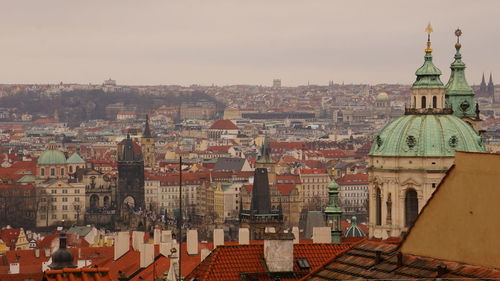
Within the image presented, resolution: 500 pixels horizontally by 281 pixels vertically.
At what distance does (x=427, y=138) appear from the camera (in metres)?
40.8

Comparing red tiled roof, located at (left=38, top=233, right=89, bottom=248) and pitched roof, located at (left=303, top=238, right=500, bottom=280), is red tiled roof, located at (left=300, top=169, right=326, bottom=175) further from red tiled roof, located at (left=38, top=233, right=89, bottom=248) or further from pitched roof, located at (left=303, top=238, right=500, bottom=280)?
pitched roof, located at (left=303, top=238, right=500, bottom=280)

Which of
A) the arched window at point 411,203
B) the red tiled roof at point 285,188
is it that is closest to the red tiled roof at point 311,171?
the red tiled roof at point 285,188

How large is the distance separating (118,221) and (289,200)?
704 inches

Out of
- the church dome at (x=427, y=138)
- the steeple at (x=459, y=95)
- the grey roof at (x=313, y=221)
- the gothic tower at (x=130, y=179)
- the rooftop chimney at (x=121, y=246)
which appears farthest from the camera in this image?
the gothic tower at (x=130, y=179)

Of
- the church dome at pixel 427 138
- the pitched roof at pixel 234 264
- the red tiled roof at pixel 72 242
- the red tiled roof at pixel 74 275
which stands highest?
the church dome at pixel 427 138

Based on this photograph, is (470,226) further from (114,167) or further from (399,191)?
(114,167)

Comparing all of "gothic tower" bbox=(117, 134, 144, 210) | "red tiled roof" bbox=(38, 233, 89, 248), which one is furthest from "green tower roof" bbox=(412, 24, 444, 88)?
"gothic tower" bbox=(117, 134, 144, 210)

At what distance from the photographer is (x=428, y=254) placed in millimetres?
13539

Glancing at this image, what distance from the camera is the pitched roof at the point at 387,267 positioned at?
1284cm

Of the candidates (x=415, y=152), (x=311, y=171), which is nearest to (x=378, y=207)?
(x=415, y=152)

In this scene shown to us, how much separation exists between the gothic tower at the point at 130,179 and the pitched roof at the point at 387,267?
4667 inches

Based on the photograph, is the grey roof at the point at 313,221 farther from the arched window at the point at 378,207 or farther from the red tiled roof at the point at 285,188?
the red tiled roof at the point at 285,188

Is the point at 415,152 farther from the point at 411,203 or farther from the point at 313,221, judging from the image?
the point at 313,221

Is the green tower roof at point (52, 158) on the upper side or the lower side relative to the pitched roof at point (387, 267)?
lower
